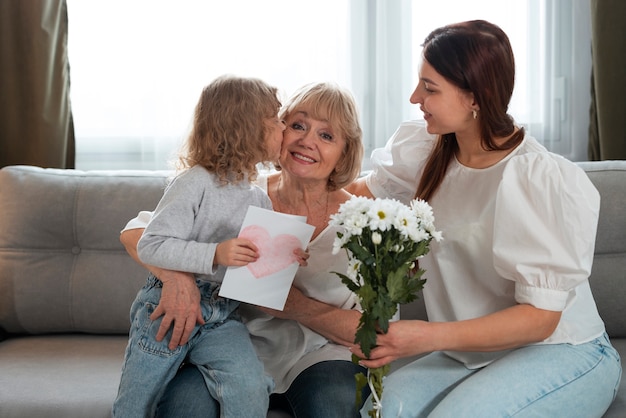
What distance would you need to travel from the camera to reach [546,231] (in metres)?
1.72

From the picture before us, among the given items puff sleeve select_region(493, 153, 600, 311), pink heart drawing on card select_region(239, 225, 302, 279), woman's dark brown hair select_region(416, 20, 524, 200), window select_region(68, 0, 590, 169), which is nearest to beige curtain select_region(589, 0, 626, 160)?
window select_region(68, 0, 590, 169)

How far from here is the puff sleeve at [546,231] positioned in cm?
170

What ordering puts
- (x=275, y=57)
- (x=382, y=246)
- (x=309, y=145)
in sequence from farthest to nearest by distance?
(x=275, y=57)
(x=309, y=145)
(x=382, y=246)

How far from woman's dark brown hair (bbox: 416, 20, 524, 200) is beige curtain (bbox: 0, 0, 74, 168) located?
5.67ft

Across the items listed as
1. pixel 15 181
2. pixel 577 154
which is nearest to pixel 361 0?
pixel 577 154

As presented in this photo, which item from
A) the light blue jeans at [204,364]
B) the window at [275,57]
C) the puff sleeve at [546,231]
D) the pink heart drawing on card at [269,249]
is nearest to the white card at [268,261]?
the pink heart drawing on card at [269,249]

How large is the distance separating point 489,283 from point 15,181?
62.9 inches

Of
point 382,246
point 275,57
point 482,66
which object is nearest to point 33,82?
point 275,57

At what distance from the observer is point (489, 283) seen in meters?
1.90

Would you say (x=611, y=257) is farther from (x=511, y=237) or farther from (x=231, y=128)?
(x=231, y=128)

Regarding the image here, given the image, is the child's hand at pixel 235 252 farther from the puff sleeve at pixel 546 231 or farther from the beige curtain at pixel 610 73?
the beige curtain at pixel 610 73

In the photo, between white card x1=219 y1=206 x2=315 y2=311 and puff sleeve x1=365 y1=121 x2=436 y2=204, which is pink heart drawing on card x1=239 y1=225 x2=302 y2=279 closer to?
white card x1=219 y1=206 x2=315 y2=311

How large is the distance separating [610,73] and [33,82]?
226cm

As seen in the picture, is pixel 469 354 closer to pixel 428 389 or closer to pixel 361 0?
pixel 428 389
